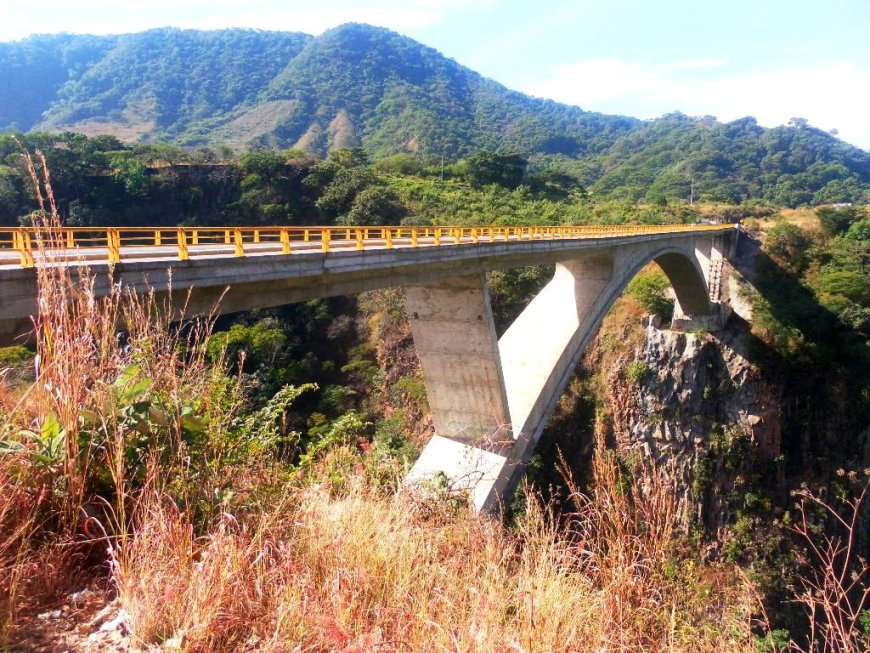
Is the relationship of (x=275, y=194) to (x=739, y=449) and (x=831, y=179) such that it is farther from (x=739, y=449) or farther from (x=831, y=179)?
(x=831, y=179)

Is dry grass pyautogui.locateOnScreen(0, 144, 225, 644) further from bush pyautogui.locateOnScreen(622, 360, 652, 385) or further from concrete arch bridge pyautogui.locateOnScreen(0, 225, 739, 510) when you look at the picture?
bush pyautogui.locateOnScreen(622, 360, 652, 385)

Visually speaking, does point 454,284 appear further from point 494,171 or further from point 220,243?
point 494,171

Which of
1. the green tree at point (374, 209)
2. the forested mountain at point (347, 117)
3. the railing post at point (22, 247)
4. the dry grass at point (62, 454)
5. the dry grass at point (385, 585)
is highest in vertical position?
the forested mountain at point (347, 117)

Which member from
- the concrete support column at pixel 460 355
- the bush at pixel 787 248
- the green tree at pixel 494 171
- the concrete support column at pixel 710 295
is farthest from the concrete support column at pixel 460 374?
the green tree at pixel 494 171

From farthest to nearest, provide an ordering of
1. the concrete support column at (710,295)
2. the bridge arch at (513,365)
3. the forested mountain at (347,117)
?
the forested mountain at (347,117) → the concrete support column at (710,295) → the bridge arch at (513,365)

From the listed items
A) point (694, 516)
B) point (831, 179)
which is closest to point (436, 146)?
point (831, 179)

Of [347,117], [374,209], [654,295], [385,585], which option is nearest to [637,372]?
[654,295]

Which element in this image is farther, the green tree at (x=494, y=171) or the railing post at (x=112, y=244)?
the green tree at (x=494, y=171)

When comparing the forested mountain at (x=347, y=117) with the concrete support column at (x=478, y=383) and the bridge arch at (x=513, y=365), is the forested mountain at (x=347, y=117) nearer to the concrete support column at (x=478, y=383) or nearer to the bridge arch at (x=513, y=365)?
the bridge arch at (x=513, y=365)
